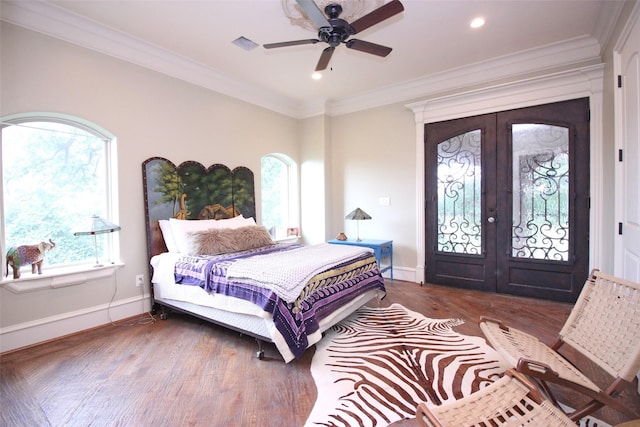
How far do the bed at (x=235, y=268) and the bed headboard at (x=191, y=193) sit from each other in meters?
0.01

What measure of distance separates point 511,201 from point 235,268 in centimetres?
345

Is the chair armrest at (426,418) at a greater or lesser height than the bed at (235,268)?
lesser

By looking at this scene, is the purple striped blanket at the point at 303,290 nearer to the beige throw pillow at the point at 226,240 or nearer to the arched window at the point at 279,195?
the beige throw pillow at the point at 226,240

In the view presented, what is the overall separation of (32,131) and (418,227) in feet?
14.9

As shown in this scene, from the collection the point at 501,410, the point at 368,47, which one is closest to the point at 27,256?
the point at 368,47

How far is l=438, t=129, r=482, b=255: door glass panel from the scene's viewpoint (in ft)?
13.1

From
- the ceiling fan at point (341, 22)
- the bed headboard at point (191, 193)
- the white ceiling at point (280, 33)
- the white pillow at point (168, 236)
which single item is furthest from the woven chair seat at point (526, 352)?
the bed headboard at point (191, 193)

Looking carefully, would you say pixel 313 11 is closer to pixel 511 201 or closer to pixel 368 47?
pixel 368 47

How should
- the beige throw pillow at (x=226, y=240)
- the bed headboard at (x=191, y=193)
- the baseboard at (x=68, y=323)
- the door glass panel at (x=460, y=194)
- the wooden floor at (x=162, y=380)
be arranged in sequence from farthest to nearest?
the door glass panel at (x=460, y=194) < the bed headboard at (x=191, y=193) < the beige throw pillow at (x=226, y=240) < the baseboard at (x=68, y=323) < the wooden floor at (x=162, y=380)

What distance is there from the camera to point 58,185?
9.32ft

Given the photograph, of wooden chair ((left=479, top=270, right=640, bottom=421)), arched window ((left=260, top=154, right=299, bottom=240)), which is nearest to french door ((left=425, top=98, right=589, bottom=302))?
wooden chair ((left=479, top=270, right=640, bottom=421))

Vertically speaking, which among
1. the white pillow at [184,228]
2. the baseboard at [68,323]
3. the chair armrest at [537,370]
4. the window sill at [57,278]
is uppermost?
the white pillow at [184,228]

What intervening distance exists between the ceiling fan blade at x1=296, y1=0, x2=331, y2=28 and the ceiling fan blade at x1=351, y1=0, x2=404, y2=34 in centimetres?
24

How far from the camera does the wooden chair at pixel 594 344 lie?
1472mm
